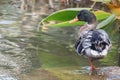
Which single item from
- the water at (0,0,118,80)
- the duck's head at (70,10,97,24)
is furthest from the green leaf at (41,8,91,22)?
the water at (0,0,118,80)

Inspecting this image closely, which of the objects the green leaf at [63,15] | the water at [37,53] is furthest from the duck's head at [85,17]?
the water at [37,53]

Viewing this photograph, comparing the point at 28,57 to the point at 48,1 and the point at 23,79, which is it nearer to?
the point at 23,79

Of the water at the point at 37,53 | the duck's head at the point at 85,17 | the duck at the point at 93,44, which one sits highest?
the duck's head at the point at 85,17

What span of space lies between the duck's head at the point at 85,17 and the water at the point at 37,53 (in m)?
0.67

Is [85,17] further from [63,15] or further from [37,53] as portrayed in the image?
[37,53]

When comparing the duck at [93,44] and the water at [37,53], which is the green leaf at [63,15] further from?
the water at [37,53]

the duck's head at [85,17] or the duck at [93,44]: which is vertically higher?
the duck's head at [85,17]

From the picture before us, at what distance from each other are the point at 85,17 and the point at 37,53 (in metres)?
1.10

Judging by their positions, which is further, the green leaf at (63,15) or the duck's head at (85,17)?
the duck's head at (85,17)

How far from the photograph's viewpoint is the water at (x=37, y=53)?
5875mm

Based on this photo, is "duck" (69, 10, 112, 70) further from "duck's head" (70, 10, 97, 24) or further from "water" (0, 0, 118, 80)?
"water" (0, 0, 118, 80)

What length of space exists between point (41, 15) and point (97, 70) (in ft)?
12.6

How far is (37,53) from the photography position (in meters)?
7.01

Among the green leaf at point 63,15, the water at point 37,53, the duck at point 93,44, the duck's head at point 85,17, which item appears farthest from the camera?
the duck's head at point 85,17
